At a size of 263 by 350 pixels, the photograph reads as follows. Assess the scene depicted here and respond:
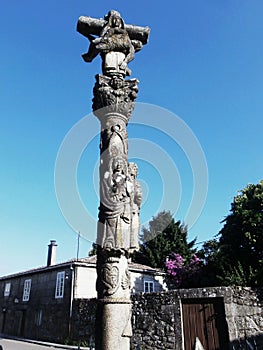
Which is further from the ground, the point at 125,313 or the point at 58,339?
the point at 125,313

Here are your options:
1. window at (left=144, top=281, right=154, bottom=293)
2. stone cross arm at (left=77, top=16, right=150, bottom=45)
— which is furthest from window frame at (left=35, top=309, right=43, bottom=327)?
stone cross arm at (left=77, top=16, right=150, bottom=45)

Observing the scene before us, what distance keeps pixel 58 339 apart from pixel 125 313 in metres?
16.1

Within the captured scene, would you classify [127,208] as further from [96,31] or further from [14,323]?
[14,323]

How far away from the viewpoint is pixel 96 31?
4.98m

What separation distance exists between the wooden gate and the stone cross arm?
923cm

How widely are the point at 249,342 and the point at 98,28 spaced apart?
33.6ft

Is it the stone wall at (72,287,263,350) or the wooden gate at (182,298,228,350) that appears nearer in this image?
the stone wall at (72,287,263,350)

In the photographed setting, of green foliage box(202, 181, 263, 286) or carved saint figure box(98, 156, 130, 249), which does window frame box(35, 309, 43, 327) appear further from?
carved saint figure box(98, 156, 130, 249)

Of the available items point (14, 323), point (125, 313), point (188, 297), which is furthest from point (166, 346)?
point (14, 323)

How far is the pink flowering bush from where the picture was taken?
1842 cm

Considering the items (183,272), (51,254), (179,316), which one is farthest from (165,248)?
(179,316)

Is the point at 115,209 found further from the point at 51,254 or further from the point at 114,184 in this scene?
the point at 51,254

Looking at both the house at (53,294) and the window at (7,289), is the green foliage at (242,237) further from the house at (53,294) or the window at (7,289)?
the window at (7,289)

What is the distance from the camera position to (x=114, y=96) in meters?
4.27
